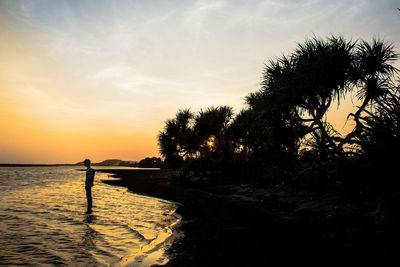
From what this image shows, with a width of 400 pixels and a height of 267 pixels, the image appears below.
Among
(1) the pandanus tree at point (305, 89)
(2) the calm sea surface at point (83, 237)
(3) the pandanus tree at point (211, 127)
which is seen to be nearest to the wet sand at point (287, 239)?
(2) the calm sea surface at point (83, 237)

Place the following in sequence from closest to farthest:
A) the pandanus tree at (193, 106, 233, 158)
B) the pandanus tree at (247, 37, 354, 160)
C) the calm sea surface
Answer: the calm sea surface < the pandanus tree at (247, 37, 354, 160) < the pandanus tree at (193, 106, 233, 158)

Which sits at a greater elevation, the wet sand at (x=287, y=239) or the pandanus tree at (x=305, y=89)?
the pandanus tree at (x=305, y=89)

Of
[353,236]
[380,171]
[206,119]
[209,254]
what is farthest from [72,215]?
[206,119]

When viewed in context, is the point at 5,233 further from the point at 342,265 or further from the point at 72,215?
the point at 342,265

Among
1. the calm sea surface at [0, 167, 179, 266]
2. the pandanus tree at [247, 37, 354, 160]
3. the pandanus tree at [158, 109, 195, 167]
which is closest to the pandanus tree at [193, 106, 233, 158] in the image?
the pandanus tree at [158, 109, 195, 167]

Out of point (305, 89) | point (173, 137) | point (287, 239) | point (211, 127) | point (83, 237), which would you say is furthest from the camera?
point (173, 137)

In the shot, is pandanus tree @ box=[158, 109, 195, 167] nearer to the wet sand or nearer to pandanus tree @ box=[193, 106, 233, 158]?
pandanus tree @ box=[193, 106, 233, 158]

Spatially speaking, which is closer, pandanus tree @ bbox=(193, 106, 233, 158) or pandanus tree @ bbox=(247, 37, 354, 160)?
pandanus tree @ bbox=(247, 37, 354, 160)

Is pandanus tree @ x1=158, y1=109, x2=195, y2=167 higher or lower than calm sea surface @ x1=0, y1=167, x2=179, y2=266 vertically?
higher

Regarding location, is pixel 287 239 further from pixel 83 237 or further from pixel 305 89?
pixel 305 89

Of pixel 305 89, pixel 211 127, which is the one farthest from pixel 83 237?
pixel 211 127

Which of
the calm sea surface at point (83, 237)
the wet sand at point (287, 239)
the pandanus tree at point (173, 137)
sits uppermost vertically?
the pandanus tree at point (173, 137)

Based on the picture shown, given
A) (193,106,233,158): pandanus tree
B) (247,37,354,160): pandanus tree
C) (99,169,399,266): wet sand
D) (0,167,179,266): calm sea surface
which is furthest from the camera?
(193,106,233,158): pandanus tree

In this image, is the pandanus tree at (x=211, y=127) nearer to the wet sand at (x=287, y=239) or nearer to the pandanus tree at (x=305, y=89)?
the pandanus tree at (x=305, y=89)
